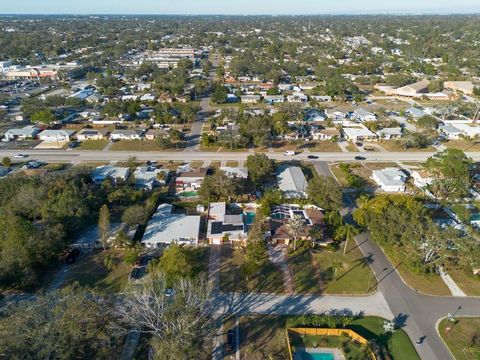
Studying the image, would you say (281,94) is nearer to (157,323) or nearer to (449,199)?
(449,199)

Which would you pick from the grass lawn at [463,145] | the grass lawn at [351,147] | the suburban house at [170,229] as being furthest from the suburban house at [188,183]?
the grass lawn at [463,145]

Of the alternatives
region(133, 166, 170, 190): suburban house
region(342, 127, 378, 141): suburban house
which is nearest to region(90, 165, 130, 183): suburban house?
region(133, 166, 170, 190): suburban house

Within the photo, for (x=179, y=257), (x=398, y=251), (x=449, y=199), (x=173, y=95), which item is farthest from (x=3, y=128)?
(x=449, y=199)

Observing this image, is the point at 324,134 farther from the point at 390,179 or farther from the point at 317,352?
the point at 317,352

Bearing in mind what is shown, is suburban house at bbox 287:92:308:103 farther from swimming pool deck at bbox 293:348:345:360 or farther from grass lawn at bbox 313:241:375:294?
swimming pool deck at bbox 293:348:345:360

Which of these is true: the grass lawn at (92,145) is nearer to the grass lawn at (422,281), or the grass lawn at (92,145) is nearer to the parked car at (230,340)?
the parked car at (230,340)
